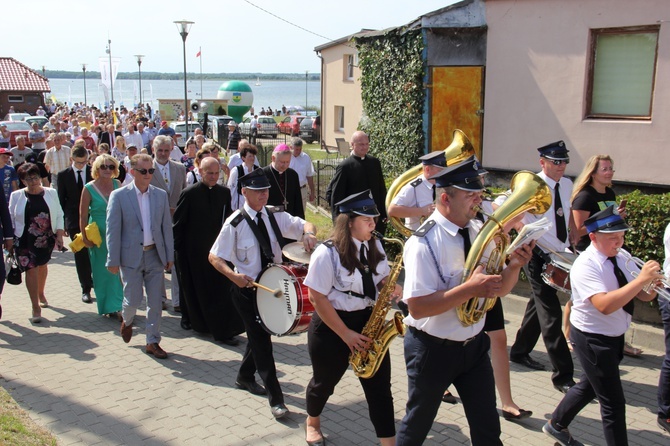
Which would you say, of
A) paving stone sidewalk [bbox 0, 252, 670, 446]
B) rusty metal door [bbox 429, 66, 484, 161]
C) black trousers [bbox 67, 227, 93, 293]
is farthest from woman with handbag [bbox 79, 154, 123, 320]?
rusty metal door [bbox 429, 66, 484, 161]

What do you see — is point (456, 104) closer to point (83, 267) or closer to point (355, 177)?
point (355, 177)

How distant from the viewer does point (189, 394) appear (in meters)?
6.23

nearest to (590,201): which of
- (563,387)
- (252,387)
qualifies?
(563,387)

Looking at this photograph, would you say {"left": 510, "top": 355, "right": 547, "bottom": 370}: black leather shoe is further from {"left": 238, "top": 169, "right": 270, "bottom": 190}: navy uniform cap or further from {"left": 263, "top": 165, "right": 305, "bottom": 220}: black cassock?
{"left": 263, "top": 165, "right": 305, "bottom": 220}: black cassock

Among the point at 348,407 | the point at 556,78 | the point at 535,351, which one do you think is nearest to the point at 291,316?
the point at 348,407

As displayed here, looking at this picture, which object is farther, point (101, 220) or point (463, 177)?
point (101, 220)

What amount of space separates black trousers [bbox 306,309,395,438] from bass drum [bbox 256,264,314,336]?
1.11 feet

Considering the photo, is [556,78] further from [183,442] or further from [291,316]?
[183,442]

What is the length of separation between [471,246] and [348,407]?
8.47 feet

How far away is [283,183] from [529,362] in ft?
13.2

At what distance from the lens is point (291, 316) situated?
5312 millimetres

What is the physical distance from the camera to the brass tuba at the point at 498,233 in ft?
12.4

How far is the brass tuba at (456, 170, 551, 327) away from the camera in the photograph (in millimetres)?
3781

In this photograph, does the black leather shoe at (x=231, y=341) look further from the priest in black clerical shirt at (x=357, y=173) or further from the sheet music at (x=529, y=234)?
the sheet music at (x=529, y=234)
